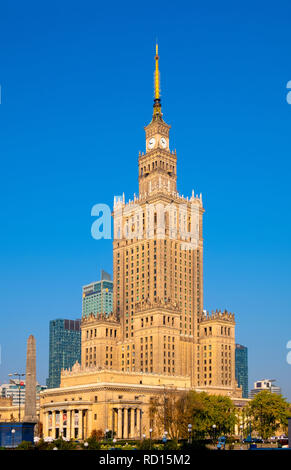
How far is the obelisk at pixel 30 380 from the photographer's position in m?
125

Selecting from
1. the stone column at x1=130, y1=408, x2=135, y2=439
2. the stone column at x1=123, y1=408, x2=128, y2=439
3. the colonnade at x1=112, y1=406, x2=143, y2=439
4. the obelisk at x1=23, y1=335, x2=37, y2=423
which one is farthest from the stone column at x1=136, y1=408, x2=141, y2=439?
the obelisk at x1=23, y1=335, x2=37, y2=423

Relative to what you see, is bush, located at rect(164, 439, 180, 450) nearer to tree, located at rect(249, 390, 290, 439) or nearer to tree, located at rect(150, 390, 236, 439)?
tree, located at rect(150, 390, 236, 439)

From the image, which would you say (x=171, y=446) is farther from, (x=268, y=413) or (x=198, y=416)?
(x=268, y=413)

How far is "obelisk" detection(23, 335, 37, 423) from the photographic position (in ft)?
411

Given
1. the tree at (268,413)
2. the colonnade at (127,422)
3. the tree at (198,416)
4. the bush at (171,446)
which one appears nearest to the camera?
the bush at (171,446)

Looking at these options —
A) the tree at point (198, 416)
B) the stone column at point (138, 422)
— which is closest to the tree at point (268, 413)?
the tree at point (198, 416)

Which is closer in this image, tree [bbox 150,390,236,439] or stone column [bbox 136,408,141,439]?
tree [bbox 150,390,236,439]

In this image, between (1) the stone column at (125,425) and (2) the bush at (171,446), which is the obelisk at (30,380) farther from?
(1) the stone column at (125,425)

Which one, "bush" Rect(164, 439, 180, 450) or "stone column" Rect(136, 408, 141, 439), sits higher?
"bush" Rect(164, 439, 180, 450)
